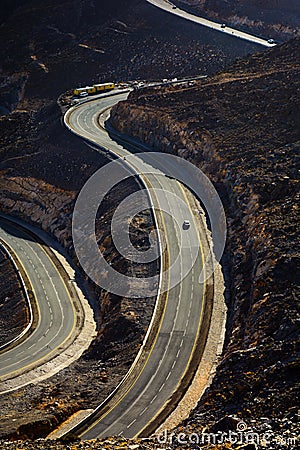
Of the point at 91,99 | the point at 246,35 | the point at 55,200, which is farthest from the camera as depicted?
the point at 246,35

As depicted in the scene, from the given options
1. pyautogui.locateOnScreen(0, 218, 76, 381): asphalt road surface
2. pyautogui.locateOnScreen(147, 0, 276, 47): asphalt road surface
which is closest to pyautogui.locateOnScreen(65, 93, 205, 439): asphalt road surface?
pyautogui.locateOnScreen(0, 218, 76, 381): asphalt road surface

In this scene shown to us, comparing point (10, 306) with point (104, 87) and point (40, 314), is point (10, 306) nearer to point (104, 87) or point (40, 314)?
point (40, 314)

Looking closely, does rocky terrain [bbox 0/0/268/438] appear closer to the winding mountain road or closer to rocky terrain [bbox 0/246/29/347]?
the winding mountain road

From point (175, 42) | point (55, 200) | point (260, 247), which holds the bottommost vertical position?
point (55, 200)

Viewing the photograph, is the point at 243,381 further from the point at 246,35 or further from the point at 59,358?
the point at 246,35

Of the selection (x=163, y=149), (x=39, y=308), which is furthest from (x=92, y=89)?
(x=39, y=308)

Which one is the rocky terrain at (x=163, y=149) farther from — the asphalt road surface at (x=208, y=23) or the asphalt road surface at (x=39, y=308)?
the asphalt road surface at (x=39, y=308)

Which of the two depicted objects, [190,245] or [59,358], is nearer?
[59,358]

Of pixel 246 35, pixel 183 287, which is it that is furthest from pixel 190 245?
pixel 246 35
